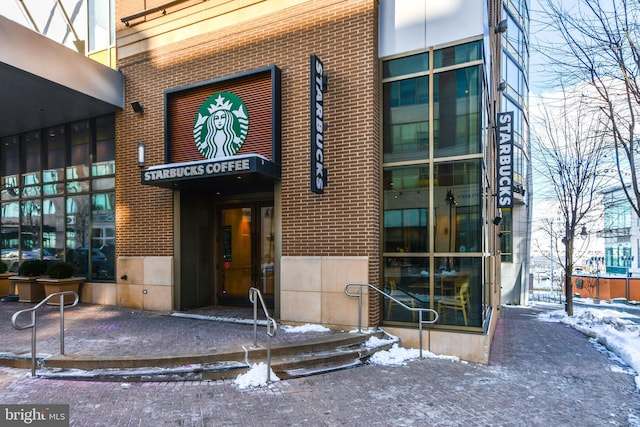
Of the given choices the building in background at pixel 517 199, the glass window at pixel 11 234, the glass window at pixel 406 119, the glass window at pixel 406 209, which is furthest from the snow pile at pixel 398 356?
the building in background at pixel 517 199

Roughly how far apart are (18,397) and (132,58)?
8215 mm

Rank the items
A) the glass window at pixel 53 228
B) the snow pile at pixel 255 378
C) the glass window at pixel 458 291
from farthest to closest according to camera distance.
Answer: the glass window at pixel 53 228 → the glass window at pixel 458 291 → the snow pile at pixel 255 378

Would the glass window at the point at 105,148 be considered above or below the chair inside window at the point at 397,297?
above

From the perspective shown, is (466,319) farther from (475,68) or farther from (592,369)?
(475,68)

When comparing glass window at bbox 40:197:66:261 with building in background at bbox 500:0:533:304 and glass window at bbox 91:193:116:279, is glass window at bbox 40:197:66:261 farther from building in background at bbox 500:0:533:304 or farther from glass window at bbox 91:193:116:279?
building in background at bbox 500:0:533:304

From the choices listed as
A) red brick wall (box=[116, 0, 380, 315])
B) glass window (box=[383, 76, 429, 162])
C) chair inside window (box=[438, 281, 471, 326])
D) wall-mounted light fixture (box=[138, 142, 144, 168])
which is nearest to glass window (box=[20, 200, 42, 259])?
wall-mounted light fixture (box=[138, 142, 144, 168])

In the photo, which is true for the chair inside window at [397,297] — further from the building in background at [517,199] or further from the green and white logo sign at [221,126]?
the building in background at [517,199]

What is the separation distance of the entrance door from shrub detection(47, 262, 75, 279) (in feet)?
12.9

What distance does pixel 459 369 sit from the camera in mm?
6430

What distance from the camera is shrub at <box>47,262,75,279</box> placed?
10.3 metres

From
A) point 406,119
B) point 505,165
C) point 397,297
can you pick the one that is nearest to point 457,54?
point 406,119

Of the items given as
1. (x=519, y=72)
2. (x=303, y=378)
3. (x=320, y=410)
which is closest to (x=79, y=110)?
(x=303, y=378)

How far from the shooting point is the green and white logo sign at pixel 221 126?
8.65 meters

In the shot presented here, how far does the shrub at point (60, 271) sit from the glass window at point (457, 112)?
9.52 metres
